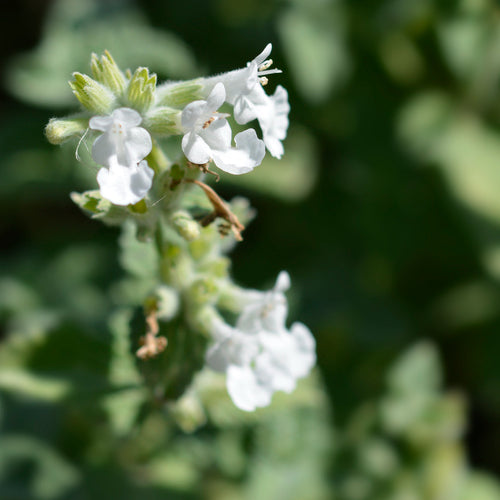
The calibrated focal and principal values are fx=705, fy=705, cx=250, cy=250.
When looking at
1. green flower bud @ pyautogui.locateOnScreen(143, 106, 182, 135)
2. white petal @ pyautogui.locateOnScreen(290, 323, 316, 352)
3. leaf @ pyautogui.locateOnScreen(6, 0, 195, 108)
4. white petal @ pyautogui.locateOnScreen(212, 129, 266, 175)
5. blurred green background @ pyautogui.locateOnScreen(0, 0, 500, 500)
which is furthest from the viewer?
leaf @ pyautogui.locateOnScreen(6, 0, 195, 108)

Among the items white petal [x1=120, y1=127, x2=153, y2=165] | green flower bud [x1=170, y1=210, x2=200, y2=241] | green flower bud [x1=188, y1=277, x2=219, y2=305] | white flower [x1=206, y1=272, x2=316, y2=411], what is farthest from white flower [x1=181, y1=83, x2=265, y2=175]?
green flower bud [x1=188, y1=277, x2=219, y2=305]

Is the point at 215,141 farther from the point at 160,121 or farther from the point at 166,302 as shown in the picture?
the point at 166,302

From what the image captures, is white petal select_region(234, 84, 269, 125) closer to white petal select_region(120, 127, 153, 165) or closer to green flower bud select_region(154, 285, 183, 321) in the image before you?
white petal select_region(120, 127, 153, 165)

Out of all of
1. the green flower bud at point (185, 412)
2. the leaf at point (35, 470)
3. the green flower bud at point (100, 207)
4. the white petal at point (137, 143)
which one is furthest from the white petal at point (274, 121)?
the leaf at point (35, 470)

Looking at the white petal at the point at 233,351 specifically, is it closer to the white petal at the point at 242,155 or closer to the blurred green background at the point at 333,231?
the white petal at the point at 242,155

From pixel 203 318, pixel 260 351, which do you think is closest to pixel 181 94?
pixel 203 318
